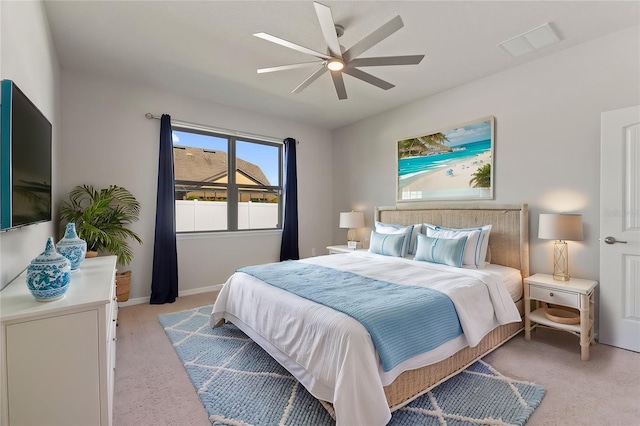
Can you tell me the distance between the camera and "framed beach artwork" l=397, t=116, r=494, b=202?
11.3 feet

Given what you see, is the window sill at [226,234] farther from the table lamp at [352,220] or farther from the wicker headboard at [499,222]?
the wicker headboard at [499,222]

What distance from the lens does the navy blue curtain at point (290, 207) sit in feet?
16.3

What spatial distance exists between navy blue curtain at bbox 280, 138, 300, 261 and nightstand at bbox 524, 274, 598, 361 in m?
3.27

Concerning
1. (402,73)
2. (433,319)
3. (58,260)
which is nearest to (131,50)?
(58,260)

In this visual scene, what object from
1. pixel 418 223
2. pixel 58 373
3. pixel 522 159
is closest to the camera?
pixel 58 373

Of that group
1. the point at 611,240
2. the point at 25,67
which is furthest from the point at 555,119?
the point at 25,67

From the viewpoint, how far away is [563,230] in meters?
2.64

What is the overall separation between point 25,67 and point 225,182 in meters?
2.80

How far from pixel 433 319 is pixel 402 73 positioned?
2683mm

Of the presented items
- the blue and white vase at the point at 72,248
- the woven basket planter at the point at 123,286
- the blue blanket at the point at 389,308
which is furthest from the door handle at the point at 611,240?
the woven basket planter at the point at 123,286

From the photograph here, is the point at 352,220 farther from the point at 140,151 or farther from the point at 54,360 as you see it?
the point at 54,360

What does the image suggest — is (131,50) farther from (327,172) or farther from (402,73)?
(327,172)

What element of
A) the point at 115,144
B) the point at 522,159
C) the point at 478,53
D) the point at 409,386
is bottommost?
the point at 409,386

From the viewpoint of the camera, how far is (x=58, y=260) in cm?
138
